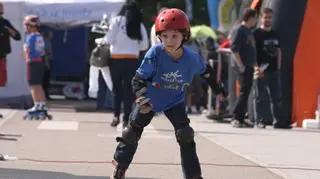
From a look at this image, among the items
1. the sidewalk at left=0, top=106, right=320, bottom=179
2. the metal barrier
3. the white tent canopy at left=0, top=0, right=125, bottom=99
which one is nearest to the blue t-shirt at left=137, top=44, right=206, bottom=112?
the sidewalk at left=0, top=106, right=320, bottom=179

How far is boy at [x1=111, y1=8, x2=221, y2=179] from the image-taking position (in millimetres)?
7188

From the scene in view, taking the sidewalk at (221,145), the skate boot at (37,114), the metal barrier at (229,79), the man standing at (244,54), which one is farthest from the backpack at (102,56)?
the metal barrier at (229,79)

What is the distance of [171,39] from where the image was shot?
7176 mm

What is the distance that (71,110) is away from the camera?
19.6 metres

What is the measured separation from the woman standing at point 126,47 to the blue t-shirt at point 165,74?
18.9ft

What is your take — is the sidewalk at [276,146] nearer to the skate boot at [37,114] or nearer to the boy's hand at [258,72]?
the boy's hand at [258,72]

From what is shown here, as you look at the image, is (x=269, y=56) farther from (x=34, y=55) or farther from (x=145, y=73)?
(x=145, y=73)

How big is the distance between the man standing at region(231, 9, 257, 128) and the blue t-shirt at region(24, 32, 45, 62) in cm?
323

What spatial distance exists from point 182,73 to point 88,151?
3.13 meters

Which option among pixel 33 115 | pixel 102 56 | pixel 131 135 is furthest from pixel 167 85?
pixel 33 115

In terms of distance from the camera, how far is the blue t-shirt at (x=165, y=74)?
7.24 m

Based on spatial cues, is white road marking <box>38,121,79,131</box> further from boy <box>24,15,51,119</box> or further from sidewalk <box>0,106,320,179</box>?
boy <box>24,15,51,119</box>

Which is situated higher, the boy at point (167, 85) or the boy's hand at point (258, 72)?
the boy at point (167, 85)

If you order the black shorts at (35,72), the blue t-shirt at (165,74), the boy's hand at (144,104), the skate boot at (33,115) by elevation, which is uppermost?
the blue t-shirt at (165,74)
